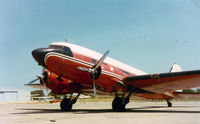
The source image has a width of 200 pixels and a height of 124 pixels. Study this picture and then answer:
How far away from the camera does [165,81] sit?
1547cm

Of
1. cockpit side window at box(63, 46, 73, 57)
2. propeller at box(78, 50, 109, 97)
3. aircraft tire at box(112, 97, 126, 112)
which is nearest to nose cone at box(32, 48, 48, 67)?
cockpit side window at box(63, 46, 73, 57)

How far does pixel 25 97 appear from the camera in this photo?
71125mm

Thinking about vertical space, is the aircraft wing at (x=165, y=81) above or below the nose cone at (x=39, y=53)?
below

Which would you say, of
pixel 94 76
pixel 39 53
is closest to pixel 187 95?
pixel 94 76

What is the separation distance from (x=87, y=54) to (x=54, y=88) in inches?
191

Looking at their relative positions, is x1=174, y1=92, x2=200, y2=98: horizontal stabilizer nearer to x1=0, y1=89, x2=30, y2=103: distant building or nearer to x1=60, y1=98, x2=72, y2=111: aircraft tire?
x1=60, y1=98, x2=72, y2=111: aircraft tire

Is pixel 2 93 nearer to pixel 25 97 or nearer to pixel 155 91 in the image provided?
pixel 25 97

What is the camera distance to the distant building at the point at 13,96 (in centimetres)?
6612
